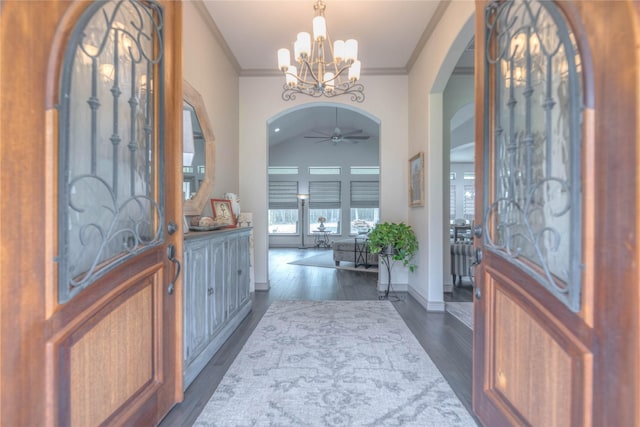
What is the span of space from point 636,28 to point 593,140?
0.30 metres

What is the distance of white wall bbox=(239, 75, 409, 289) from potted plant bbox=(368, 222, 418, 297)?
485mm

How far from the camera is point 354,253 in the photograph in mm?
7293

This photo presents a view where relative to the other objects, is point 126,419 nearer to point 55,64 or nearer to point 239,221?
point 55,64

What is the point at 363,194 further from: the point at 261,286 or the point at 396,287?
the point at 261,286

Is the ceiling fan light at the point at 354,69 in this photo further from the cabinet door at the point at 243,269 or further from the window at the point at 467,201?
the window at the point at 467,201

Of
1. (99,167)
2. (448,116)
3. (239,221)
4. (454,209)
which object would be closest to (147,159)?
(99,167)

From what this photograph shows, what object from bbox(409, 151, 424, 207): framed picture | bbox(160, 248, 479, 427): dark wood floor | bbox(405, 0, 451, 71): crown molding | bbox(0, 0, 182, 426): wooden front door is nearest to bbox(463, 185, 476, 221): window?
bbox(160, 248, 479, 427): dark wood floor

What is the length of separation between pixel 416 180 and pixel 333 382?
2.87 meters

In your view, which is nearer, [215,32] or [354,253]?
[215,32]

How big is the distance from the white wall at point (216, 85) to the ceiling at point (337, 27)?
0.23 m

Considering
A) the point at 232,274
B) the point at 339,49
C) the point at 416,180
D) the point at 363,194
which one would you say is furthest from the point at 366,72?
the point at 363,194

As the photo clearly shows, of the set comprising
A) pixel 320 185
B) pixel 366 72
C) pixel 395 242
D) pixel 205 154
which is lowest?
pixel 395 242

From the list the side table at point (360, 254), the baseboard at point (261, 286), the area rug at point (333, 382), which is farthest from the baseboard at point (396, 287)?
the side table at point (360, 254)

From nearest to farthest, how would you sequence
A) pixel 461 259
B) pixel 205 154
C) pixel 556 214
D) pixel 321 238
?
pixel 556 214, pixel 205 154, pixel 461 259, pixel 321 238
